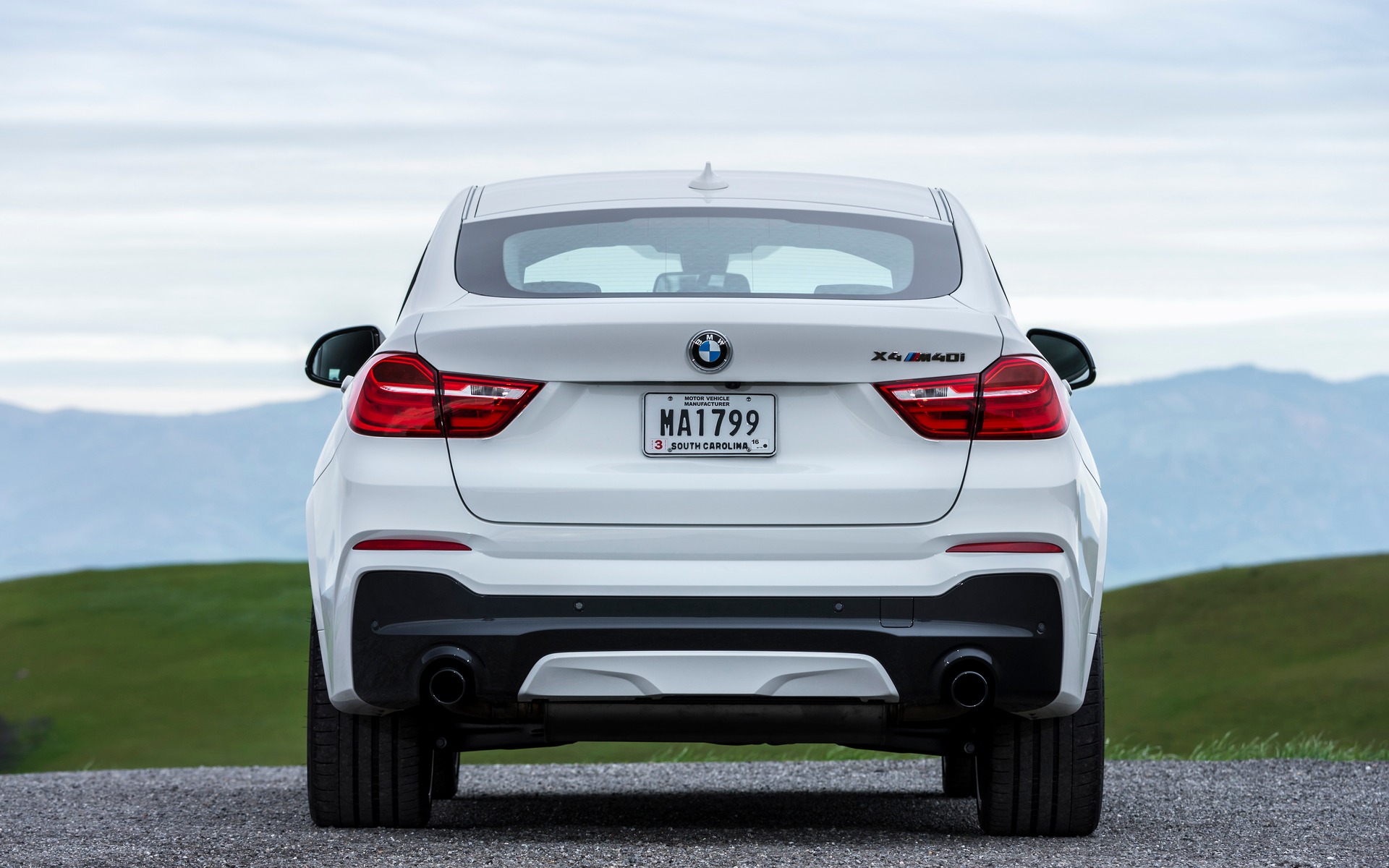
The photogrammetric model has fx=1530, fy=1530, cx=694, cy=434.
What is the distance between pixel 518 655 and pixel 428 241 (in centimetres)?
154

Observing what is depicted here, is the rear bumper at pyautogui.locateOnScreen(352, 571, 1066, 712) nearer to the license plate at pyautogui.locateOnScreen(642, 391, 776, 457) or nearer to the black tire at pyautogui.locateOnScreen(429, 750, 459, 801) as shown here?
the license plate at pyautogui.locateOnScreen(642, 391, 776, 457)

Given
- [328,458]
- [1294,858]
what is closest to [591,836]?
[328,458]

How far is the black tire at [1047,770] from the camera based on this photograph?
4.62 m

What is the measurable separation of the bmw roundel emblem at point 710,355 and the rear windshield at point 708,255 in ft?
1.12

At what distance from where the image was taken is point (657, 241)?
189 inches

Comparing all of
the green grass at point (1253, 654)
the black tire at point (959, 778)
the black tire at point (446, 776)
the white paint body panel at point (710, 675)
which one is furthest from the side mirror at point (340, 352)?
the green grass at point (1253, 654)

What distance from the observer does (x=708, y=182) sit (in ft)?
17.1

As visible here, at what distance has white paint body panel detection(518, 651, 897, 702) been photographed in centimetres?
397

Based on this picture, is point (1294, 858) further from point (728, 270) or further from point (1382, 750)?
point (1382, 750)

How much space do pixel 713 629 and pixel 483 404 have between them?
0.84m

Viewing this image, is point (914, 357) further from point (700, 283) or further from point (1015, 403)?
point (700, 283)

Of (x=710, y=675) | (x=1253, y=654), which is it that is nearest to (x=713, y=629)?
(x=710, y=675)

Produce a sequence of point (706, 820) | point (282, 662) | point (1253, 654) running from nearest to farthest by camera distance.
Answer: point (706, 820)
point (1253, 654)
point (282, 662)

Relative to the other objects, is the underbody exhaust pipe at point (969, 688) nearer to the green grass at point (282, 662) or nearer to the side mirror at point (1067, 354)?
the side mirror at point (1067, 354)
